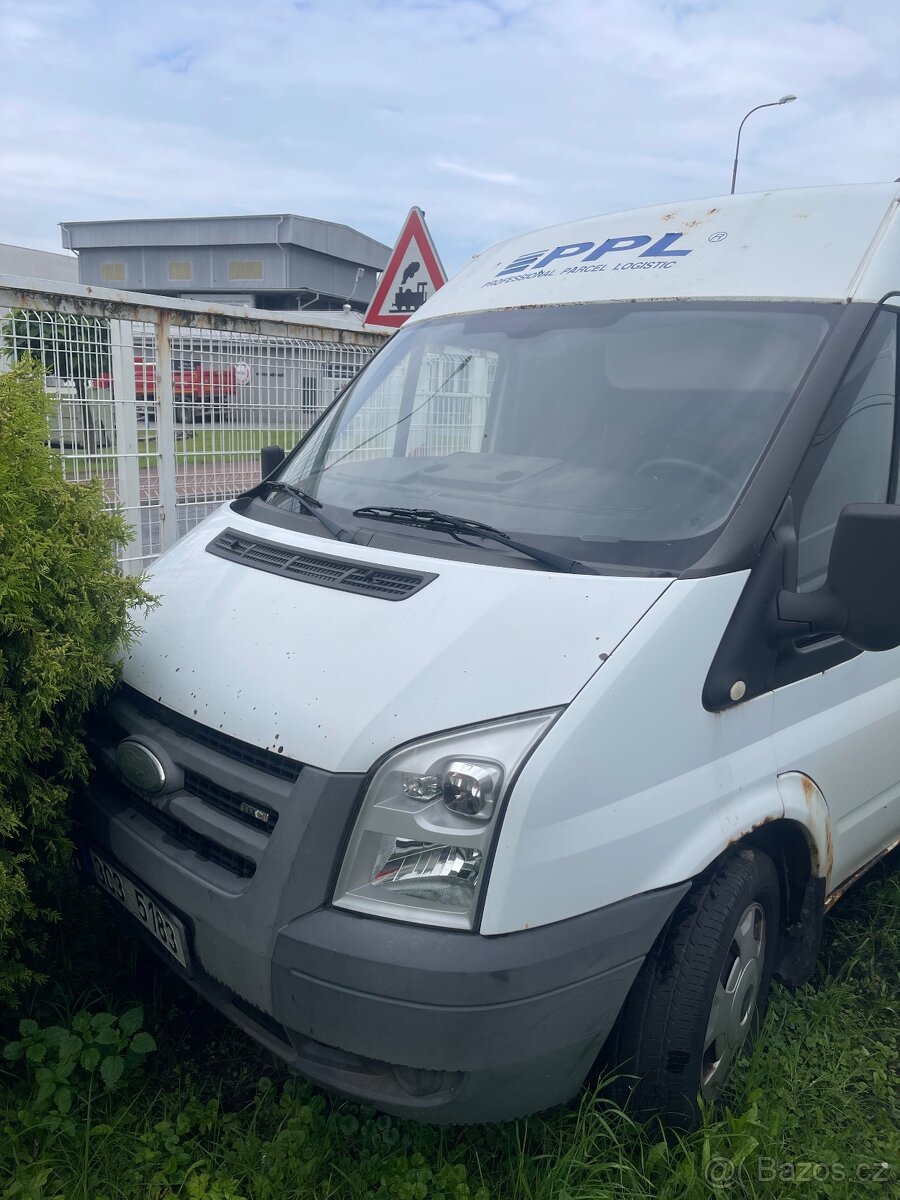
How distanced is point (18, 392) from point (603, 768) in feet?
5.84

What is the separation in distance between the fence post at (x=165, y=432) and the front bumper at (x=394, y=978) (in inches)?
178

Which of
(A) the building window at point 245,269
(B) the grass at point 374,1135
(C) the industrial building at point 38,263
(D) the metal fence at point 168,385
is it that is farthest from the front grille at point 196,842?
(A) the building window at point 245,269

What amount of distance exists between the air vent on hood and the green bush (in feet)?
1.11

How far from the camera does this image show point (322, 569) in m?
2.66

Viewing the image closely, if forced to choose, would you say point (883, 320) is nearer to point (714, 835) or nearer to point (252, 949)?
point (714, 835)

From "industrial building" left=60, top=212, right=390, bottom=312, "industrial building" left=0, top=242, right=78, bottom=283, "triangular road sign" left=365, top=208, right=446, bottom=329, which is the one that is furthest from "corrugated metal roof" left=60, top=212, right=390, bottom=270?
"triangular road sign" left=365, top=208, right=446, bottom=329

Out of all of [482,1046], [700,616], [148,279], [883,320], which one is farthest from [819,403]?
[148,279]

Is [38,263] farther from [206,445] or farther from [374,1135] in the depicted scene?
[374,1135]

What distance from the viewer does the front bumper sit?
197 cm

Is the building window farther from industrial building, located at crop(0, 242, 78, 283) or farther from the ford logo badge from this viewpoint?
the ford logo badge

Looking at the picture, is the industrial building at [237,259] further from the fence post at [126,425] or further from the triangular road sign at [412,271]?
the fence post at [126,425]

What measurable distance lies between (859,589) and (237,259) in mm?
50912

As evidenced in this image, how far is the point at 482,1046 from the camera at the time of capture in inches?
77.9

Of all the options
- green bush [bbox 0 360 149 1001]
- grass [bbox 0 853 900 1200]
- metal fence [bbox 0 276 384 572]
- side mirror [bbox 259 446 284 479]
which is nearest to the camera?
grass [bbox 0 853 900 1200]
